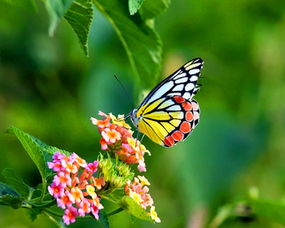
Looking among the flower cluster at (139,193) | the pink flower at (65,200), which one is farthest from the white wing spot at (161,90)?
the pink flower at (65,200)

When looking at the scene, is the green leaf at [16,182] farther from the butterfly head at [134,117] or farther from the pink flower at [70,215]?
the butterfly head at [134,117]

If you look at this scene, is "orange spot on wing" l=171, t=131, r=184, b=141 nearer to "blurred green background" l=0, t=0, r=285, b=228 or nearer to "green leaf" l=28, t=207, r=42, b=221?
"green leaf" l=28, t=207, r=42, b=221

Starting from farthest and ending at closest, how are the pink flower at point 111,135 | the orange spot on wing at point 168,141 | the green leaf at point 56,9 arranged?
the orange spot on wing at point 168,141 < the pink flower at point 111,135 < the green leaf at point 56,9

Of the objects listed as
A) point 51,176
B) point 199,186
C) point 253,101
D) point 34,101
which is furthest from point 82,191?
point 253,101

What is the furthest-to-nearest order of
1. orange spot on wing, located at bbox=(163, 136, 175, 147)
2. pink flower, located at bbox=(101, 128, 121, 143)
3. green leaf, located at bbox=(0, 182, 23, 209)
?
orange spot on wing, located at bbox=(163, 136, 175, 147), pink flower, located at bbox=(101, 128, 121, 143), green leaf, located at bbox=(0, 182, 23, 209)

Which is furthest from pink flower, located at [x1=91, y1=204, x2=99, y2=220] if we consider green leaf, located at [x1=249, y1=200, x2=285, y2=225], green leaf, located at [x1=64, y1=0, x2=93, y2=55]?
green leaf, located at [x1=249, y1=200, x2=285, y2=225]

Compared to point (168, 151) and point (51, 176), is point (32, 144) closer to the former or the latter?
point (51, 176)

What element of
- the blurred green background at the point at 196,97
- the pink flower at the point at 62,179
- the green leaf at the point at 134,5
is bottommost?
the blurred green background at the point at 196,97
